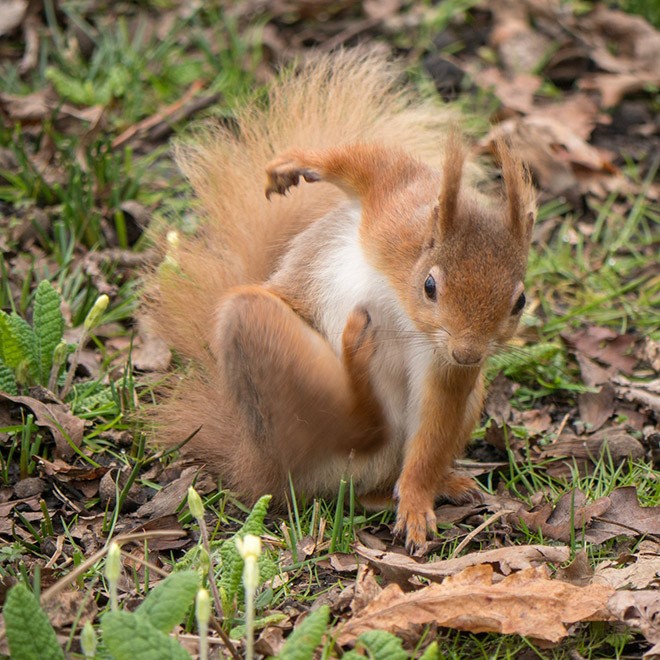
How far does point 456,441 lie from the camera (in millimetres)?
2969

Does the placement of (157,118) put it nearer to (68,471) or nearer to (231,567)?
(68,471)

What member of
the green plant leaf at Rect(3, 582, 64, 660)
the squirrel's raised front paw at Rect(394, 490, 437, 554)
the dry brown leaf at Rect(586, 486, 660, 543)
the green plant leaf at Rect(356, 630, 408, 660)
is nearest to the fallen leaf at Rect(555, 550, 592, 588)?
the dry brown leaf at Rect(586, 486, 660, 543)

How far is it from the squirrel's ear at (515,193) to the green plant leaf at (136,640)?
4.25 feet

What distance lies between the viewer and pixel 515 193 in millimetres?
2633

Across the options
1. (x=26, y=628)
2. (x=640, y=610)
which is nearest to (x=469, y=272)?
(x=640, y=610)

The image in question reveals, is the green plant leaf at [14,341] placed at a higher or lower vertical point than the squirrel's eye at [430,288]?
lower

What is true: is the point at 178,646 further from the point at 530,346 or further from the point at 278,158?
the point at 530,346

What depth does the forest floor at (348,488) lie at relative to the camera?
2.47 m

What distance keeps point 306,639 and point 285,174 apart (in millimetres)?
1347

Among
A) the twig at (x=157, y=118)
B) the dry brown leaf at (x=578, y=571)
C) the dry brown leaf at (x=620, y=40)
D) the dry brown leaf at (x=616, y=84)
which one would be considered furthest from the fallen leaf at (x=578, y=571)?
the dry brown leaf at (x=620, y=40)

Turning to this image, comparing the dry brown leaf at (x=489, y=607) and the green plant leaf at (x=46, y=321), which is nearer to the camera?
the dry brown leaf at (x=489, y=607)

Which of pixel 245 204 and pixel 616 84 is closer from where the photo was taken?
pixel 245 204

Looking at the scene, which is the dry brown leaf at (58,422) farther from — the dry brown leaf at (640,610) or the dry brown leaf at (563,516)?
the dry brown leaf at (640,610)

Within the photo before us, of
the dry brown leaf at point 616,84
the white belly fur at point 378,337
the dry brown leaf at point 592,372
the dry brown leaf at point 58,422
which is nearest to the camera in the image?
the white belly fur at point 378,337
